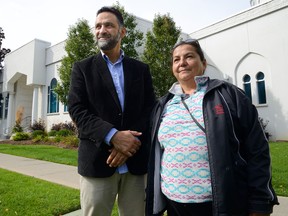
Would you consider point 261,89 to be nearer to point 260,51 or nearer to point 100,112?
point 260,51

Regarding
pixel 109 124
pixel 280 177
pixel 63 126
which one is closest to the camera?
pixel 109 124

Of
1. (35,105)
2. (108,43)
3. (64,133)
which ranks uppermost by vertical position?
(35,105)

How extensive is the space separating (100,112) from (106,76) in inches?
13.1

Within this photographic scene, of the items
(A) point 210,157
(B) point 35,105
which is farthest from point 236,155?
(B) point 35,105

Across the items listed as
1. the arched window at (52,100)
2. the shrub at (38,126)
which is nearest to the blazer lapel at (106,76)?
the shrub at (38,126)

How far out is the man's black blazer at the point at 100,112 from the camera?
201 centimetres

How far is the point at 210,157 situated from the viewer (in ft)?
5.26

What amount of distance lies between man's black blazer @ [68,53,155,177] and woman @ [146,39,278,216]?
267 mm

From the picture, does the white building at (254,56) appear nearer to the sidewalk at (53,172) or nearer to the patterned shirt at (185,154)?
the sidewalk at (53,172)

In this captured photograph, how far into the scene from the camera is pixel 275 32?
13977 millimetres

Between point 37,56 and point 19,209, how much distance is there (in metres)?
20.2

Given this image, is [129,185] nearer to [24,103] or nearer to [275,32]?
[275,32]

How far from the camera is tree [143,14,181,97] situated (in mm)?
12703

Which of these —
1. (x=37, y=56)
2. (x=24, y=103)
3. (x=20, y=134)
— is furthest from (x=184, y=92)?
(x=24, y=103)
